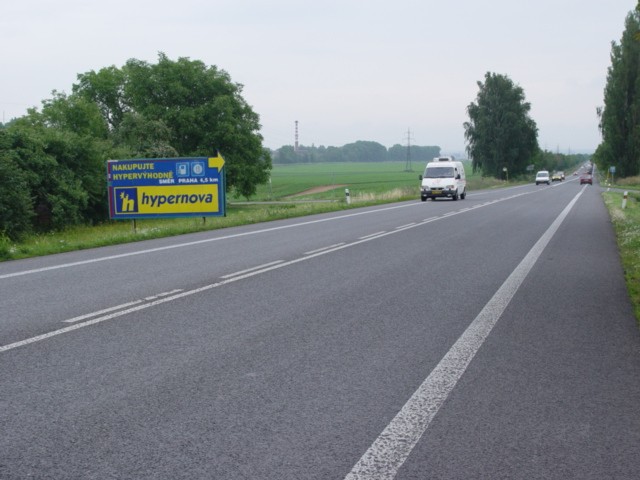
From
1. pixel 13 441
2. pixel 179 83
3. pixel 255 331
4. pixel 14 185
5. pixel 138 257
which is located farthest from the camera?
pixel 179 83

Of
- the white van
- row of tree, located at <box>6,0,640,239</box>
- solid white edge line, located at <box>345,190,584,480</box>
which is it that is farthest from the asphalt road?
the white van

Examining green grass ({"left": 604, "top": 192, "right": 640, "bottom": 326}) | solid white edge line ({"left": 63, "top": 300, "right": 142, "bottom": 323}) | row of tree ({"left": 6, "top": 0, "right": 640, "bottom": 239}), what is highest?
row of tree ({"left": 6, "top": 0, "right": 640, "bottom": 239})

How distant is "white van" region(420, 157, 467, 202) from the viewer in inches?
1475

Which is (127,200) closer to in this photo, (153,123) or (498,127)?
(153,123)

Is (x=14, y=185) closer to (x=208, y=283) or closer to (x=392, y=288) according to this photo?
(x=208, y=283)

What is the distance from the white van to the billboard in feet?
64.9

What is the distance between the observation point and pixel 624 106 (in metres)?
75.8

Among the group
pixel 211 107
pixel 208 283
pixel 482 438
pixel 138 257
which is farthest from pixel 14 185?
pixel 211 107

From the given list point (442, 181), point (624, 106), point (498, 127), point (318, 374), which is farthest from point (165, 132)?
point (498, 127)

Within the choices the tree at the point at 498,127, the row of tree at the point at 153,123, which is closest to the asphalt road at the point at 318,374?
the row of tree at the point at 153,123

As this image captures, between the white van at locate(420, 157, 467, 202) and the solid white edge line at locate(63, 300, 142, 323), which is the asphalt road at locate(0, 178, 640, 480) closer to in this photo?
the solid white edge line at locate(63, 300, 142, 323)

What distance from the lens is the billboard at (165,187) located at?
63.0 ft

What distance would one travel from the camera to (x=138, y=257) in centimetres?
1221

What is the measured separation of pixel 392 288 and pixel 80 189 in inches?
1001
